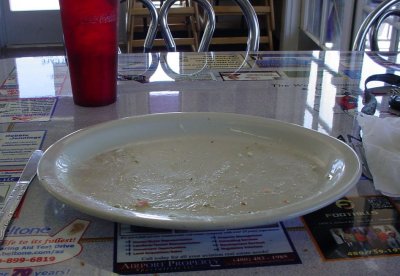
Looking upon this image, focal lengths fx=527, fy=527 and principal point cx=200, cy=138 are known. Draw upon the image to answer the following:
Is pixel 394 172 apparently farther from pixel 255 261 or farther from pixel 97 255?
pixel 97 255

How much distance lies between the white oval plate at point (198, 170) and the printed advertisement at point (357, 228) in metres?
0.03

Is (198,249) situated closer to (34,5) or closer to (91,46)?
(91,46)

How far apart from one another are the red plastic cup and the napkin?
1.41 ft

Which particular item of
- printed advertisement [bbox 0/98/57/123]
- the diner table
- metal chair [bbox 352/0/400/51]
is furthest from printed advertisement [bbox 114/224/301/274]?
metal chair [bbox 352/0/400/51]

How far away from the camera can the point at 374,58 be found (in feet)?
4.21

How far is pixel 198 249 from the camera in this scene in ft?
1.68

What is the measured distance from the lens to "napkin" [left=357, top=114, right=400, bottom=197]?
2.02ft

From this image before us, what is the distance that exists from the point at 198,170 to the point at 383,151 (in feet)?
0.75

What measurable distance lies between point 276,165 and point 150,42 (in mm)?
1045

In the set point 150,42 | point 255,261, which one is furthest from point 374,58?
point 255,261

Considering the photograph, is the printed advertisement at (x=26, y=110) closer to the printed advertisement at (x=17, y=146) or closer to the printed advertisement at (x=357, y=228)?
the printed advertisement at (x=17, y=146)

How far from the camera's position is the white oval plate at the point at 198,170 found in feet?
1.65

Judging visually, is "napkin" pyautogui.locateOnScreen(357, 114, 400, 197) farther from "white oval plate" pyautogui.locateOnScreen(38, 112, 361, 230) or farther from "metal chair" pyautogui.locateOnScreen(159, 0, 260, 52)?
"metal chair" pyautogui.locateOnScreen(159, 0, 260, 52)

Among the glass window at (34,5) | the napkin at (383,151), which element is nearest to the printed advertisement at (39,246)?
the napkin at (383,151)
